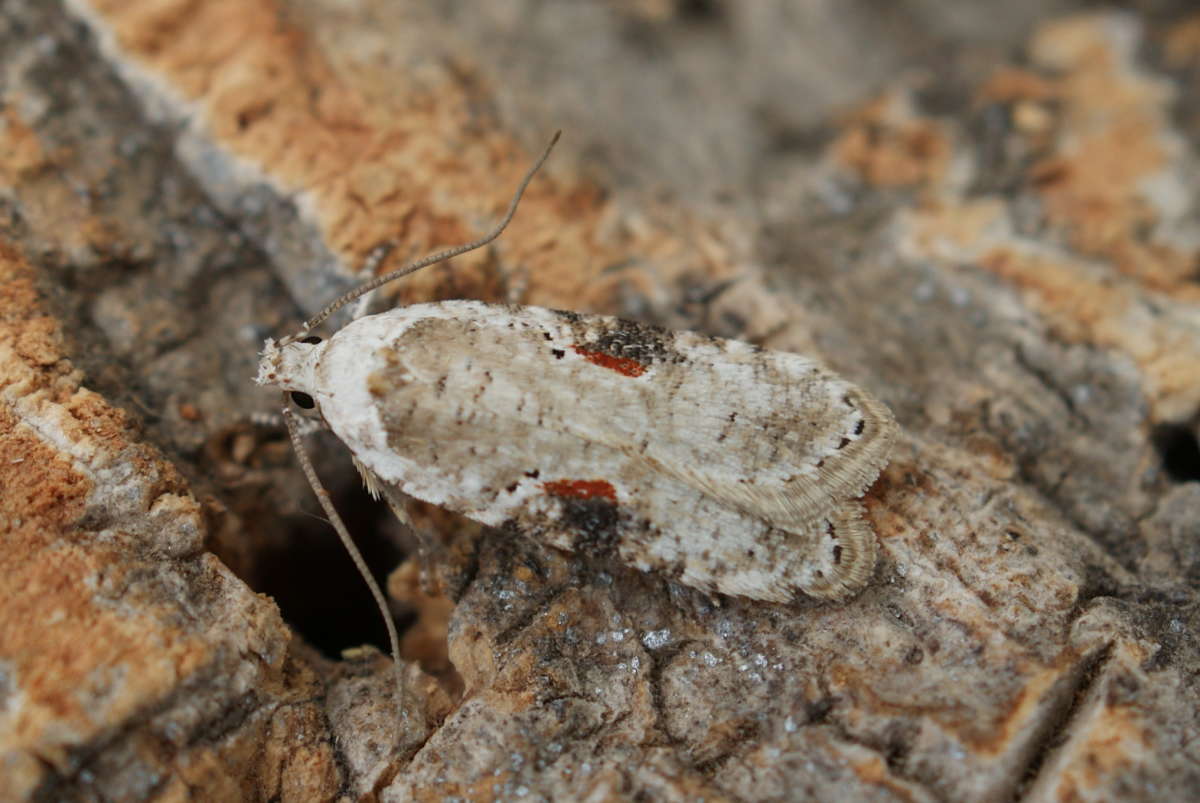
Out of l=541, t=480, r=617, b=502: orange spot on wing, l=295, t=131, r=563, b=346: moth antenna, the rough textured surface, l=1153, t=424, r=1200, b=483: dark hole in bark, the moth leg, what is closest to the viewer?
the rough textured surface

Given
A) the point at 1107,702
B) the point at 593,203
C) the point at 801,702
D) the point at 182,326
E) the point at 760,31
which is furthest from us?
the point at 760,31

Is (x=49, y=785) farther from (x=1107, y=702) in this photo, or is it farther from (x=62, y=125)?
(x=1107, y=702)

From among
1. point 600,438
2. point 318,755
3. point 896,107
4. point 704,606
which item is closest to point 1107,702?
point 704,606

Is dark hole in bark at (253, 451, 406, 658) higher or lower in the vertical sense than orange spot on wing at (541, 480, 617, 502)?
lower

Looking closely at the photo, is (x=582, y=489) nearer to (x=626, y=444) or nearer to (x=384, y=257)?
(x=626, y=444)

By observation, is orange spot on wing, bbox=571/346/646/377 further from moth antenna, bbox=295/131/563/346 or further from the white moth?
moth antenna, bbox=295/131/563/346

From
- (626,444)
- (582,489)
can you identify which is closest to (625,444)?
(626,444)

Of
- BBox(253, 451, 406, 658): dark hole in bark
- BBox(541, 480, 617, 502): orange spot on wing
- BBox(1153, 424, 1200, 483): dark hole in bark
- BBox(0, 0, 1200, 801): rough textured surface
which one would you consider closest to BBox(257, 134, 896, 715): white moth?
BBox(541, 480, 617, 502): orange spot on wing

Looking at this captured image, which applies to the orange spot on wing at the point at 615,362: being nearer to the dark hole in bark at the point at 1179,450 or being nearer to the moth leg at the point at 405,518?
the moth leg at the point at 405,518
